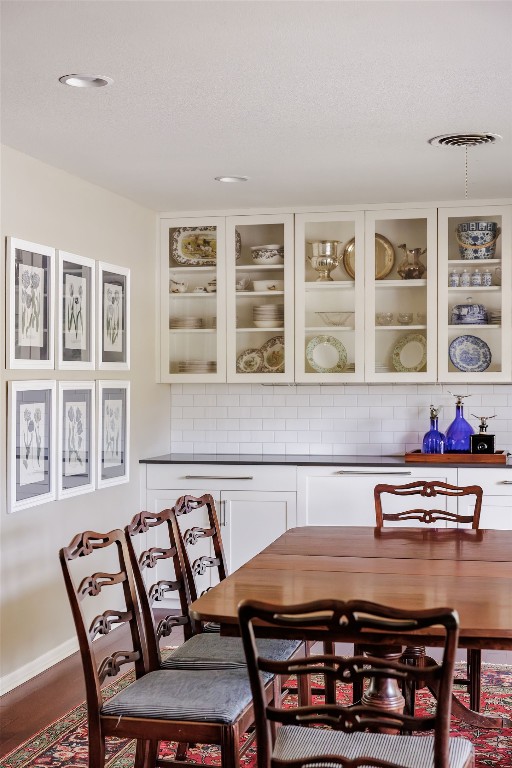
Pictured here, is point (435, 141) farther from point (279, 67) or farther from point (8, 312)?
point (8, 312)

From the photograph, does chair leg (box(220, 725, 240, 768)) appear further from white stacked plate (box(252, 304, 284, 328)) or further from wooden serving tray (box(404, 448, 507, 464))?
white stacked plate (box(252, 304, 284, 328))

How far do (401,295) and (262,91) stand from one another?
2.50 meters

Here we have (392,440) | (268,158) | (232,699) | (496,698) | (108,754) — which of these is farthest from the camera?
(392,440)

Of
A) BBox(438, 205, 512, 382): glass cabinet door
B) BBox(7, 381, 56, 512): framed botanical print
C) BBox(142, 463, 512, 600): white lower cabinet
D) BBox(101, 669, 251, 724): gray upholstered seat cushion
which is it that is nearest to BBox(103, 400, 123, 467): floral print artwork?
BBox(142, 463, 512, 600): white lower cabinet

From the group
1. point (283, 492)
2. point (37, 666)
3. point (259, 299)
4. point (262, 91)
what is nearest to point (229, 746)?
point (37, 666)

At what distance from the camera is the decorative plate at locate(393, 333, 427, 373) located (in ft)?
18.6

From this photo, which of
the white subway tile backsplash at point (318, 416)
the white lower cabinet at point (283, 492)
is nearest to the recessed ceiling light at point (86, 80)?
the white lower cabinet at point (283, 492)

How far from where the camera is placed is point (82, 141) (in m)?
4.16

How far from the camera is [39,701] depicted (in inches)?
158

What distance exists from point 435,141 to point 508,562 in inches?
76.3

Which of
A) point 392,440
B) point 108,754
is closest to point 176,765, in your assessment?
point 108,754

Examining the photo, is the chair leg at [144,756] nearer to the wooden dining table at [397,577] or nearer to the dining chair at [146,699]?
A: the dining chair at [146,699]

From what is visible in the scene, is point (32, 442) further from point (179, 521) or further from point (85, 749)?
point (179, 521)

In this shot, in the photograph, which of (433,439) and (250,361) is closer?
(433,439)
